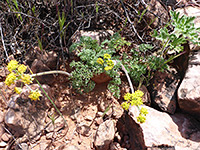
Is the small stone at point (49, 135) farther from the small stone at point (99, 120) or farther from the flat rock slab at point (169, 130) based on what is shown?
the flat rock slab at point (169, 130)

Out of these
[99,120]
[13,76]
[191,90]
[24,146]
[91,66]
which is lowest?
[24,146]

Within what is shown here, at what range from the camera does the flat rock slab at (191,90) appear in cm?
285

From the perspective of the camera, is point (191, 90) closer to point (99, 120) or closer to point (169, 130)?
point (169, 130)

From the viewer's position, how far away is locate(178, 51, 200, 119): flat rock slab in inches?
112

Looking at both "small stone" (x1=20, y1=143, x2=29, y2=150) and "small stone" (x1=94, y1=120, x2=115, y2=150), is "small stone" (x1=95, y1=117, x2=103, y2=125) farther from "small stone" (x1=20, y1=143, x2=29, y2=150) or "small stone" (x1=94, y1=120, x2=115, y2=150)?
"small stone" (x1=20, y1=143, x2=29, y2=150)

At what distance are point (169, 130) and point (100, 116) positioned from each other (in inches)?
47.5

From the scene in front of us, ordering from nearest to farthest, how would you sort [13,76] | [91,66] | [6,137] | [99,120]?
[13,76] < [6,137] < [91,66] < [99,120]

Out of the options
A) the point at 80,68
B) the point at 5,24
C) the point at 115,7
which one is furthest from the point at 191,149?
the point at 5,24

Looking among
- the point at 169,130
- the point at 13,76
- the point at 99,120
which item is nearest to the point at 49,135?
the point at 99,120

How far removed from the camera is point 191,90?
9.57ft

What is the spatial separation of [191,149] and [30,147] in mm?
2577

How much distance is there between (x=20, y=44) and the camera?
3570 mm

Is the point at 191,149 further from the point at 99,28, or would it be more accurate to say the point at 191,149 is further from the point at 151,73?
the point at 99,28

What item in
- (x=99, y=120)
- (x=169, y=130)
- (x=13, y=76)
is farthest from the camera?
(x=99, y=120)
